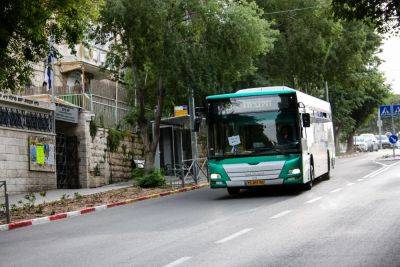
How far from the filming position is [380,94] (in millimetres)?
64000

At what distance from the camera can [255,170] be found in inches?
717

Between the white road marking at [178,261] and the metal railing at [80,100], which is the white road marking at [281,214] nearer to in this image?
the white road marking at [178,261]

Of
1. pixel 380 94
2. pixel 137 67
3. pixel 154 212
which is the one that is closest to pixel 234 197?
pixel 154 212

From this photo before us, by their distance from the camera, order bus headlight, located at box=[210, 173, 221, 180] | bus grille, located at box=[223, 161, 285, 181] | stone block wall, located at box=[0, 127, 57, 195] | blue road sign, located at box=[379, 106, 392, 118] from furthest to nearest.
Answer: blue road sign, located at box=[379, 106, 392, 118] < stone block wall, located at box=[0, 127, 57, 195] < bus headlight, located at box=[210, 173, 221, 180] < bus grille, located at box=[223, 161, 285, 181]

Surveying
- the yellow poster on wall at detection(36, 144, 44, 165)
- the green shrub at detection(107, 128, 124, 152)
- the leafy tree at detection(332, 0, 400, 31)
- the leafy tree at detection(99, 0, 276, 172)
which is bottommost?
the yellow poster on wall at detection(36, 144, 44, 165)

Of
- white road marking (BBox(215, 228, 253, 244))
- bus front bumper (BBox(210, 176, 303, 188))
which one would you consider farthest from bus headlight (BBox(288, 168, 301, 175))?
white road marking (BBox(215, 228, 253, 244))

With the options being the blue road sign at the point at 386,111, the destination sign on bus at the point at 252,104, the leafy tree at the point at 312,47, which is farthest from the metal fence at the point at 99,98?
the blue road sign at the point at 386,111

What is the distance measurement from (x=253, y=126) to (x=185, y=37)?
27.9 ft

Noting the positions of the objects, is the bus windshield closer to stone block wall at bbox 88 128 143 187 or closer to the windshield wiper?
the windshield wiper

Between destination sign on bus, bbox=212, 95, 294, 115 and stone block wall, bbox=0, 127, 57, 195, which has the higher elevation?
destination sign on bus, bbox=212, 95, 294, 115

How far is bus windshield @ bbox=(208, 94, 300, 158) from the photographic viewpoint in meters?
18.4

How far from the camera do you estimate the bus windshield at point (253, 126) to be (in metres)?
18.4

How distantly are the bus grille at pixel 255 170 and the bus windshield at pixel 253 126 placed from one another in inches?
12.0

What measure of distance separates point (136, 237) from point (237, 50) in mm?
16011
